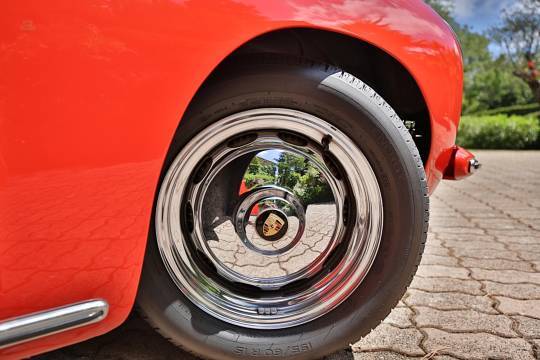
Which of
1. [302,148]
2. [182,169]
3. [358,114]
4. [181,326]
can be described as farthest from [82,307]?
[358,114]

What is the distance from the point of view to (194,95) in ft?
3.56

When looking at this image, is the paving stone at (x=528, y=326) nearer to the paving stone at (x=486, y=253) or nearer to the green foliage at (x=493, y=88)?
the paving stone at (x=486, y=253)

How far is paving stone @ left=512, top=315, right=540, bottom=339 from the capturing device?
1.44 m

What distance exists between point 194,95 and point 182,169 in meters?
0.19

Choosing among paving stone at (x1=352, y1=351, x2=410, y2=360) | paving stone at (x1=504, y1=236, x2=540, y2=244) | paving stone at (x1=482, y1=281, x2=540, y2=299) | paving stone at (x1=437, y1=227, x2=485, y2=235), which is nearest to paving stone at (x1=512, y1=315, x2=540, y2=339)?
paving stone at (x1=482, y1=281, x2=540, y2=299)

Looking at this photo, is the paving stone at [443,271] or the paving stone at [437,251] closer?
the paving stone at [443,271]

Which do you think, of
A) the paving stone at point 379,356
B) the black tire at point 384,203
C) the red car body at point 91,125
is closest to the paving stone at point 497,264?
the paving stone at point 379,356

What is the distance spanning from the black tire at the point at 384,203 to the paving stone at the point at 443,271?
0.95 meters

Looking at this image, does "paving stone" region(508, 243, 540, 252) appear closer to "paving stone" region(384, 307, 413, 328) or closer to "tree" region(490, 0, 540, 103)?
"paving stone" region(384, 307, 413, 328)

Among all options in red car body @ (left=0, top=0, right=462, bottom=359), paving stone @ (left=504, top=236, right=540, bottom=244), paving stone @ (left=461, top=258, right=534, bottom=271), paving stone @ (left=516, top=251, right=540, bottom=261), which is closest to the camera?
red car body @ (left=0, top=0, right=462, bottom=359)

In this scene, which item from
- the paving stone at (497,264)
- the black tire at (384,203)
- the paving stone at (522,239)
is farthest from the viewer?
the paving stone at (522,239)

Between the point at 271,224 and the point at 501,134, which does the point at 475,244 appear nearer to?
the point at 271,224

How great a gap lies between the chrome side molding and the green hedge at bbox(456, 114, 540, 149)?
13.8m

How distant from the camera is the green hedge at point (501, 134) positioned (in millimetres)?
13109
